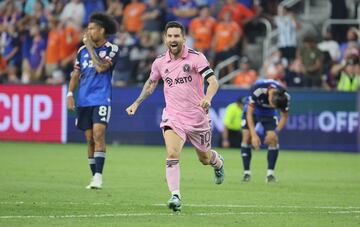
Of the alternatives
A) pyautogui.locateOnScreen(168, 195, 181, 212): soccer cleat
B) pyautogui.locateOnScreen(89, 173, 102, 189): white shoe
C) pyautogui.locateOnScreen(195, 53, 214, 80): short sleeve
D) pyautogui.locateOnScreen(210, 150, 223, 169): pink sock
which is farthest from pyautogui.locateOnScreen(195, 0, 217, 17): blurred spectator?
pyautogui.locateOnScreen(168, 195, 181, 212): soccer cleat

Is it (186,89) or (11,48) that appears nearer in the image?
(186,89)

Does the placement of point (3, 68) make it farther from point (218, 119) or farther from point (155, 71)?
point (155, 71)

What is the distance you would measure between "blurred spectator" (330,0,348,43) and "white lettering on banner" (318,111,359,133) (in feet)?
13.6

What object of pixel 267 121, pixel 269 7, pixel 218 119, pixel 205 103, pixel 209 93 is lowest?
pixel 218 119

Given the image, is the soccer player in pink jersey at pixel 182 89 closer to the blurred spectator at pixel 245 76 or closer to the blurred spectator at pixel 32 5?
the blurred spectator at pixel 245 76

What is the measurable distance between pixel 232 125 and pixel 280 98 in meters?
10.2

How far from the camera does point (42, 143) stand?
2900cm

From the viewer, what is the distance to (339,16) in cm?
3153

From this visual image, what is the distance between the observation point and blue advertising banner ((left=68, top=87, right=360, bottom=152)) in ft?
91.0

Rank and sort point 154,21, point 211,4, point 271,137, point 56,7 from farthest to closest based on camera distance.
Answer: point 56,7
point 211,4
point 154,21
point 271,137

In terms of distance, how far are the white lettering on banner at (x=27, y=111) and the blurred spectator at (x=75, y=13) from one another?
3869 mm

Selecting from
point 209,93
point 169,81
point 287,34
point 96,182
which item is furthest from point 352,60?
point 209,93

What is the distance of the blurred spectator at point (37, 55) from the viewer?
104ft

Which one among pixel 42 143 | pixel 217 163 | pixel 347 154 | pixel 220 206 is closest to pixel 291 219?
pixel 220 206
